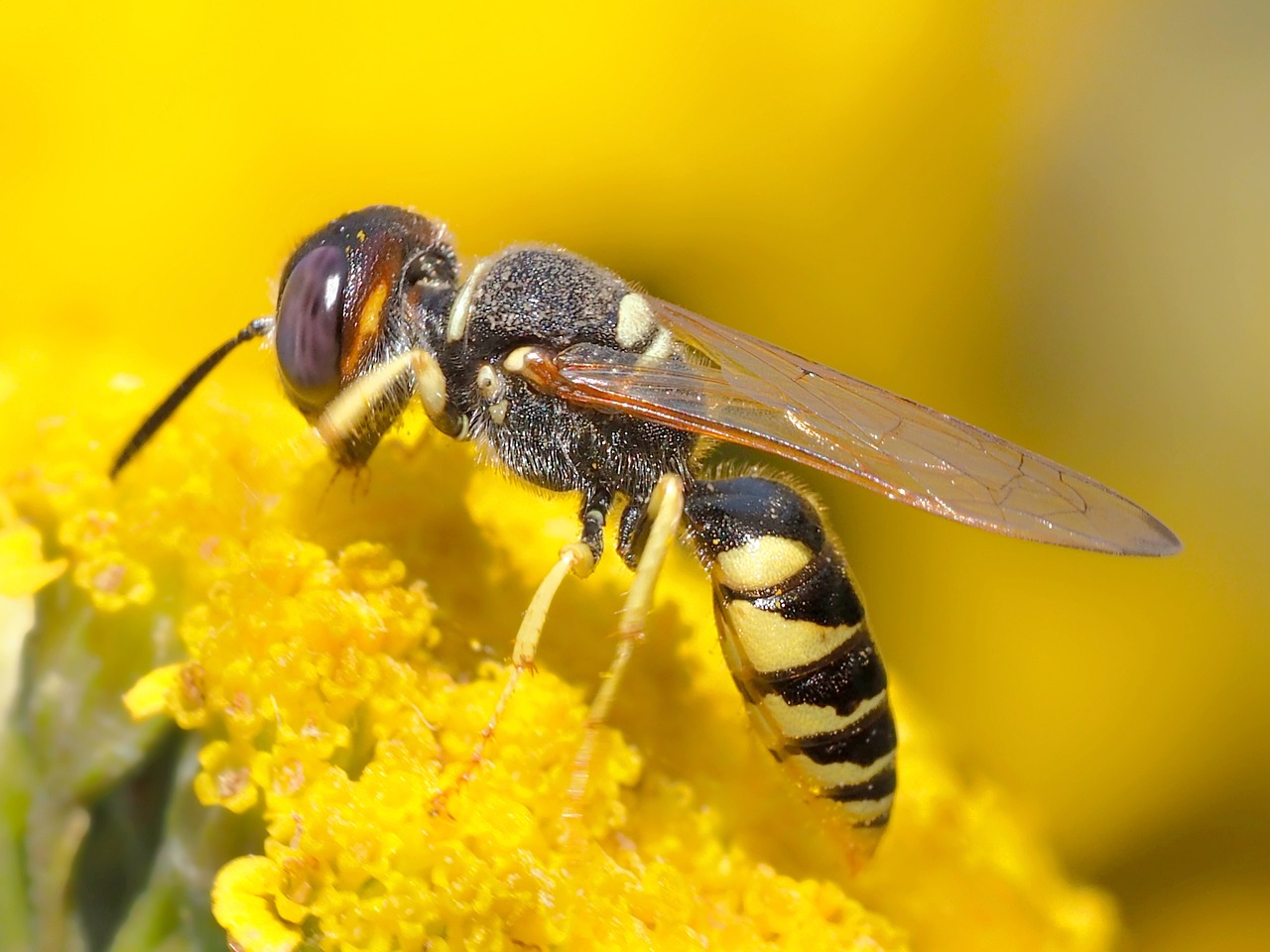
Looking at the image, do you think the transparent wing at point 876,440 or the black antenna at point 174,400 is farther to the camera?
the black antenna at point 174,400

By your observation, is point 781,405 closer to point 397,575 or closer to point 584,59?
point 397,575

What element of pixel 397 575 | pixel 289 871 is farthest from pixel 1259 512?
pixel 289 871

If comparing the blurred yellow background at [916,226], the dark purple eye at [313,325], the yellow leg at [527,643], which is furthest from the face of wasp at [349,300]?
the blurred yellow background at [916,226]

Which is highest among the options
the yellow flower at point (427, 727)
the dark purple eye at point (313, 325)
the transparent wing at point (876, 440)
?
the transparent wing at point (876, 440)

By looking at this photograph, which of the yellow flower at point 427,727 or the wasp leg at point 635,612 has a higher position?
the wasp leg at point 635,612

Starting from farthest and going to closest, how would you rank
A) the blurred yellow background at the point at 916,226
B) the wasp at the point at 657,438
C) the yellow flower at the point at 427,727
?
the blurred yellow background at the point at 916,226 → the wasp at the point at 657,438 → the yellow flower at the point at 427,727

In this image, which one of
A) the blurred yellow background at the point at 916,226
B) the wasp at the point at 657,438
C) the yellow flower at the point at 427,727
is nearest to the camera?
the yellow flower at the point at 427,727

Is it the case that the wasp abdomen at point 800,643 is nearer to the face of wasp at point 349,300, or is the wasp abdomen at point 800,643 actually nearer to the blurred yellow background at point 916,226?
the face of wasp at point 349,300

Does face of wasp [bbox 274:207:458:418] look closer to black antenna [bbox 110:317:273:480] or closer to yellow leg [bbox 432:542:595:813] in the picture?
black antenna [bbox 110:317:273:480]
